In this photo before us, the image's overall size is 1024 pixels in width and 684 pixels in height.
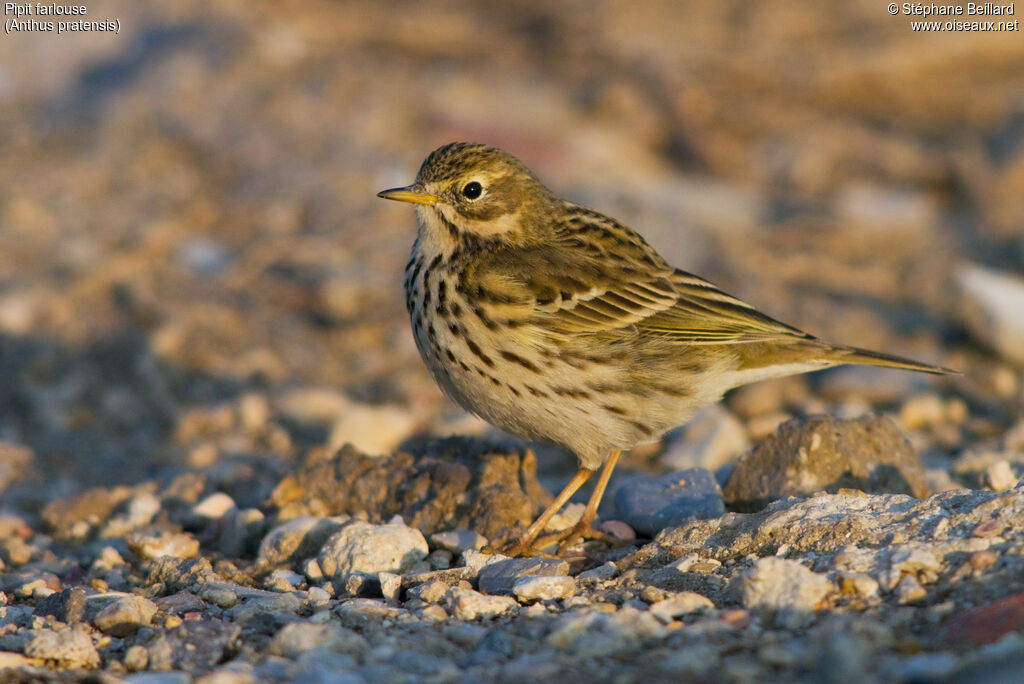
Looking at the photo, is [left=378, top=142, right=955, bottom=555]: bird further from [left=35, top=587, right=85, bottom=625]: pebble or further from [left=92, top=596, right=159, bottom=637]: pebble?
[left=35, top=587, right=85, bottom=625]: pebble

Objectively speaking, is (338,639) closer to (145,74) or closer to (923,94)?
(145,74)

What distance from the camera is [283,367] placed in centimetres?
771

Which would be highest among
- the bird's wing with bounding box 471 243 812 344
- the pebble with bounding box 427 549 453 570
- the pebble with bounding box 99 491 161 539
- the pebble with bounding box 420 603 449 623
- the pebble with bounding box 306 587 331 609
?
the bird's wing with bounding box 471 243 812 344

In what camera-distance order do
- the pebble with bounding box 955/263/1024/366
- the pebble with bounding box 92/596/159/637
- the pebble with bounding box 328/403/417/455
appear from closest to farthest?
1. the pebble with bounding box 92/596/159/637
2. the pebble with bounding box 328/403/417/455
3. the pebble with bounding box 955/263/1024/366

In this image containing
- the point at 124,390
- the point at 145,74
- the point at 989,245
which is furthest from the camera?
the point at 145,74

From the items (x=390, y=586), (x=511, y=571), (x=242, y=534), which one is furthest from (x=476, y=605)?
(x=242, y=534)

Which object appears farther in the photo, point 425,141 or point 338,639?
point 425,141

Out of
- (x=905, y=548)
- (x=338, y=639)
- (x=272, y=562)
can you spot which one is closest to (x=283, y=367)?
(x=272, y=562)

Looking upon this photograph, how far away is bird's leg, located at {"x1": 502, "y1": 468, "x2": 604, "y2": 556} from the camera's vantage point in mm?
4812

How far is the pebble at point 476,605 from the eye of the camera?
380 cm

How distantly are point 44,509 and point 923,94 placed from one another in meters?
10.2

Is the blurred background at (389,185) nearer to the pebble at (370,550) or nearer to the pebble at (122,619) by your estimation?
the pebble at (370,550)

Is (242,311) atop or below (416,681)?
atop

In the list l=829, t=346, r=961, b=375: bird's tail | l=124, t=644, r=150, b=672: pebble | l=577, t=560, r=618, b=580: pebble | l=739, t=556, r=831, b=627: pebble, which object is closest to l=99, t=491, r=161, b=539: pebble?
l=124, t=644, r=150, b=672: pebble
